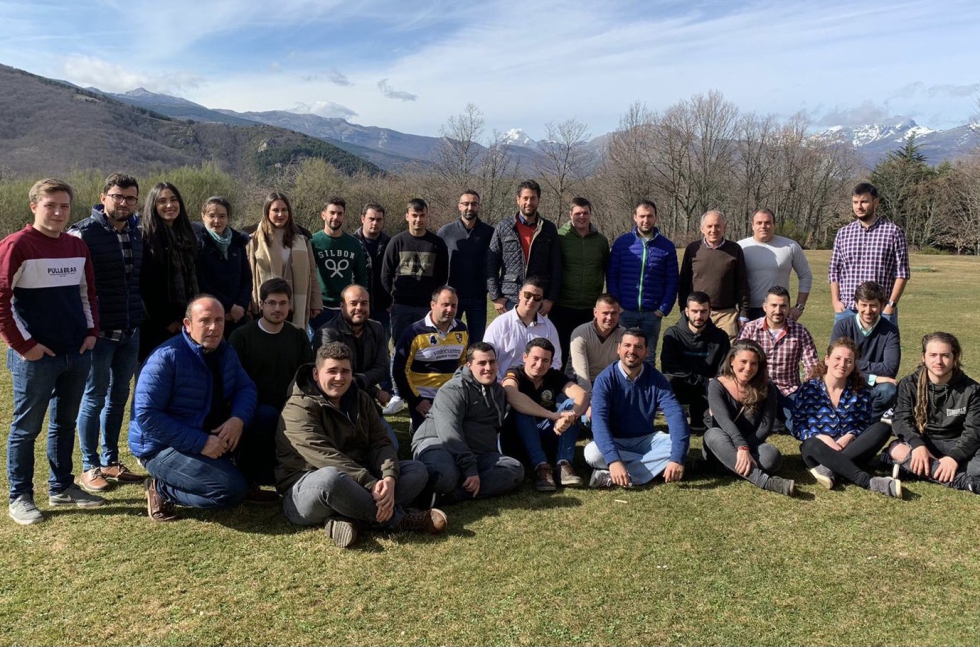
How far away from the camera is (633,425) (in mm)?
5695

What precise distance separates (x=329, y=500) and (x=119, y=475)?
7.06 feet

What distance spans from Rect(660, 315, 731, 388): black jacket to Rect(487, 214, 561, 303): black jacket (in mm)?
1445

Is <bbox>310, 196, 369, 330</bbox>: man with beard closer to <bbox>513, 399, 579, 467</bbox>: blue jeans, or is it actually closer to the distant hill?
<bbox>513, 399, 579, 467</bbox>: blue jeans

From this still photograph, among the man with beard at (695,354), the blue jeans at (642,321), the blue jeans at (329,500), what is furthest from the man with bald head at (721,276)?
the blue jeans at (329,500)

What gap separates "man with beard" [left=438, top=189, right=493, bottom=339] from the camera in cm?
770

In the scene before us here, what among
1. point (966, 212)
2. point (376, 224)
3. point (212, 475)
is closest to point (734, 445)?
point (212, 475)

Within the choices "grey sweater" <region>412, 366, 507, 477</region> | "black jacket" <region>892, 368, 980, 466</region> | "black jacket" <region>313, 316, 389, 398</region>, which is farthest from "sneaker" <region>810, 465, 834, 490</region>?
"black jacket" <region>313, 316, 389, 398</region>

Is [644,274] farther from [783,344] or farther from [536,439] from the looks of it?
[536,439]

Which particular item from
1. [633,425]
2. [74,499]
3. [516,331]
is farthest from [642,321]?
[74,499]

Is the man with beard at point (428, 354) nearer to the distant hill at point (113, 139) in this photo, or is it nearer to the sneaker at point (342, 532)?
the sneaker at point (342, 532)

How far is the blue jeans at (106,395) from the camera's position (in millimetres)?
5031

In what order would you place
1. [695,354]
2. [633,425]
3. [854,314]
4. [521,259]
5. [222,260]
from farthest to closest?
[521,259] → [854,314] → [695,354] → [222,260] → [633,425]

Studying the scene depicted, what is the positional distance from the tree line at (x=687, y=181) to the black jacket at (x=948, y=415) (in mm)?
41227

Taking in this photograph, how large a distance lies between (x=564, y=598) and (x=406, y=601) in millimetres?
836
